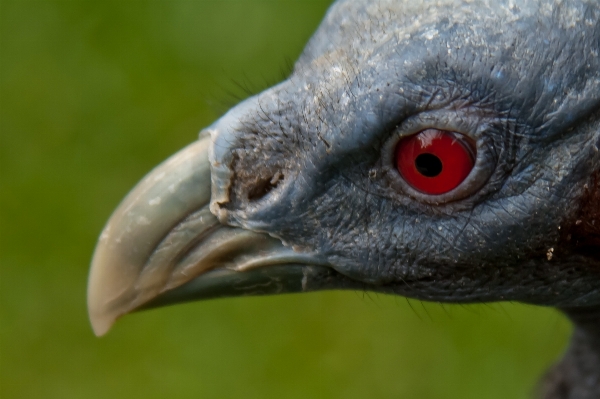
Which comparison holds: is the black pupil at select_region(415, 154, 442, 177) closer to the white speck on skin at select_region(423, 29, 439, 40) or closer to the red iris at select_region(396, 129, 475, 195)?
the red iris at select_region(396, 129, 475, 195)

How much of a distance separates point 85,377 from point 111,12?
2.41 m

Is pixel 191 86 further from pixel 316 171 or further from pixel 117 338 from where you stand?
pixel 316 171

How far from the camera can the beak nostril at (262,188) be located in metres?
2.23

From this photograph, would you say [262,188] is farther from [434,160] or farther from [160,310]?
[160,310]

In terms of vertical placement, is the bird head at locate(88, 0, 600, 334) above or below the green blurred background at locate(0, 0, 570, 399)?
below

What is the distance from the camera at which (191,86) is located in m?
5.76

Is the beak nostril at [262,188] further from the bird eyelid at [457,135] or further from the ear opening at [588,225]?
the ear opening at [588,225]

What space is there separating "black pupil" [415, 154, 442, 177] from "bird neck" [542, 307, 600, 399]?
0.75m

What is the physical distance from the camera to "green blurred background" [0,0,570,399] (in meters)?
4.95

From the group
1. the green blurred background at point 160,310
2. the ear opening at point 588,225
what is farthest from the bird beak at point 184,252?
the green blurred background at point 160,310

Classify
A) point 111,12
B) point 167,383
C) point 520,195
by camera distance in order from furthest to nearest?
point 111,12 < point 167,383 < point 520,195

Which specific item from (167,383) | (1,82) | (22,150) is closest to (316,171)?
(167,383)

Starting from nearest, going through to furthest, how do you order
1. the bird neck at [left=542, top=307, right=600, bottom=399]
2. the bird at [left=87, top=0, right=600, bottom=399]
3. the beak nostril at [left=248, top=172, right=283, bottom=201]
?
the bird at [left=87, top=0, right=600, bottom=399], the beak nostril at [left=248, top=172, right=283, bottom=201], the bird neck at [left=542, top=307, right=600, bottom=399]

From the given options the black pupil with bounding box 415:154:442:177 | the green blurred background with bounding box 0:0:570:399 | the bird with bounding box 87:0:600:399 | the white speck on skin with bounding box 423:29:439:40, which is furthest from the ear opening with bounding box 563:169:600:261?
the green blurred background with bounding box 0:0:570:399
